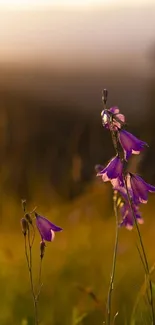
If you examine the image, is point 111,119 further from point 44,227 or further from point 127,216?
point 127,216

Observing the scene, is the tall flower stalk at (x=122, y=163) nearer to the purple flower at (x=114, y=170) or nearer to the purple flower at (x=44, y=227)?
the purple flower at (x=114, y=170)

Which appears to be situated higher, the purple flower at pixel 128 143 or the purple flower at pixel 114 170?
the purple flower at pixel 128 143

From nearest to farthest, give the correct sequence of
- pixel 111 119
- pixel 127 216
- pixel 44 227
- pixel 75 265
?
pixel 111 119, pixel 44 227, pixel 127 216, pixel 75 265

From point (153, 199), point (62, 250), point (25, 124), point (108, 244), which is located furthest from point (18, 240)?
point (25, 124)

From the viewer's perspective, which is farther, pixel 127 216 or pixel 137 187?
pixel 127 216

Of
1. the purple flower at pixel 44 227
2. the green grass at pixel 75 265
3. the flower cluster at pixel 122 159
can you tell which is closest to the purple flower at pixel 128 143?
the flower cluster at pixel 122 159

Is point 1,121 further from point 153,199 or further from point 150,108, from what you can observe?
point 150,108

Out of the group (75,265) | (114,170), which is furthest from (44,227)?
(75,265)
